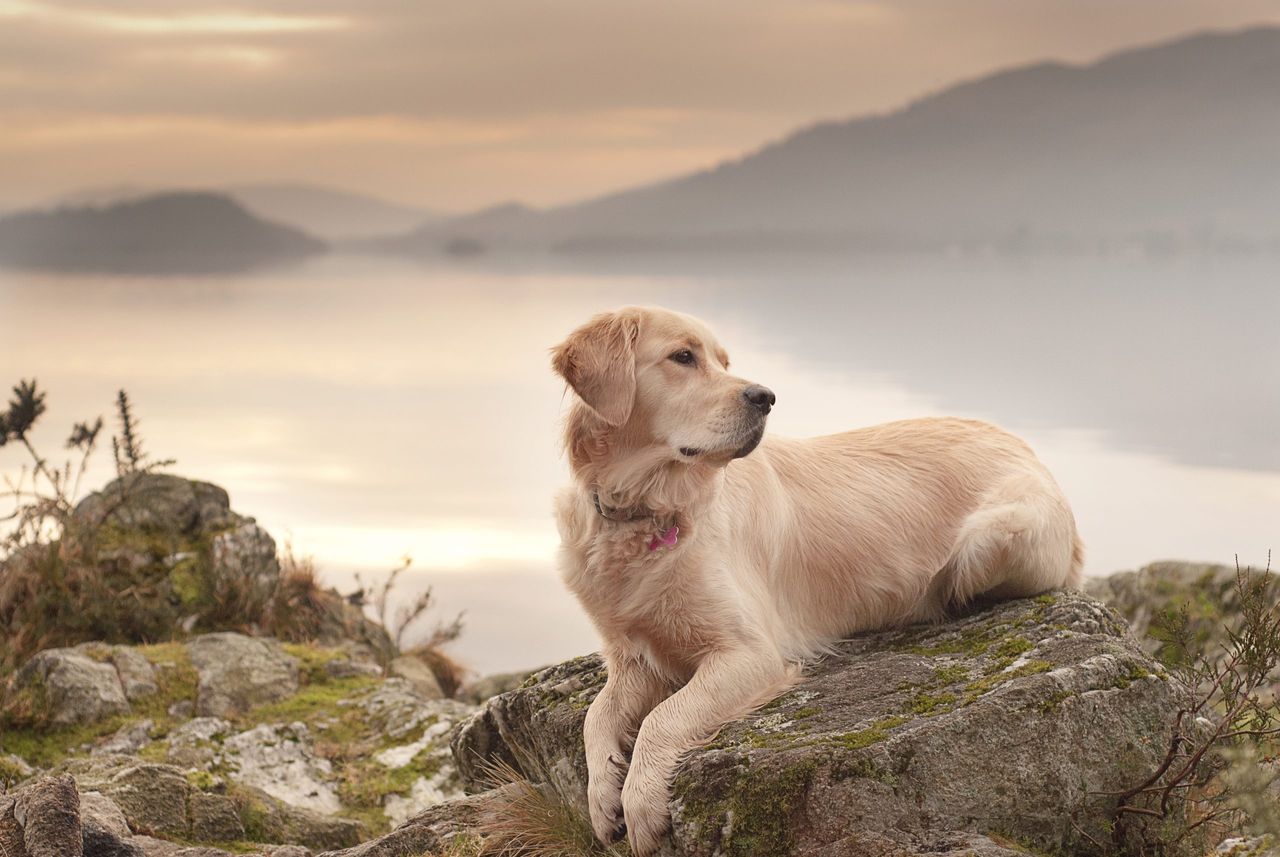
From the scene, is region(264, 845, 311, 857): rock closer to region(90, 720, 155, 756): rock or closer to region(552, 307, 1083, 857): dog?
region(552, 307, 1083, 857): dog

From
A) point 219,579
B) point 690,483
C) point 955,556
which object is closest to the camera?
point 690,483

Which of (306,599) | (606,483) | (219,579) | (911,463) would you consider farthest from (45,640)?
(911,463)

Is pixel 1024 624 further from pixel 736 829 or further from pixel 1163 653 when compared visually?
pixel 1163 653

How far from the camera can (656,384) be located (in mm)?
4992

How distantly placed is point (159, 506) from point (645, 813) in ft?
28.5

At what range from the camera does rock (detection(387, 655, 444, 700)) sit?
10914 mm

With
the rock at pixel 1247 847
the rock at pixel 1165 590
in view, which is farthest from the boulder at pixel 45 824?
the rock at pixel 1165 590

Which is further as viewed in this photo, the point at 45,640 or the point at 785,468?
the point at 45,640

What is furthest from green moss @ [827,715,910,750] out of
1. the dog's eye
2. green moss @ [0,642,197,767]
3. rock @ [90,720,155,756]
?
rock @ [90,720,155,756]

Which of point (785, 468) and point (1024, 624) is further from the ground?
point (785, 468)

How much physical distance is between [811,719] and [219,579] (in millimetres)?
7933

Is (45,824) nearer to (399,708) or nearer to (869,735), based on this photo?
→ (869,735)

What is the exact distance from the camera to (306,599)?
38.1ft

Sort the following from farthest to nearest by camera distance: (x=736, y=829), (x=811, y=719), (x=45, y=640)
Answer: (x=45, y=640), (x=811, y=719), (x=736, y=829)
